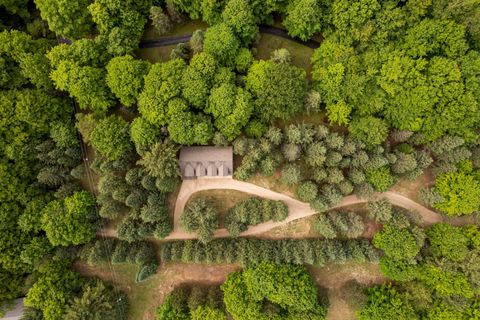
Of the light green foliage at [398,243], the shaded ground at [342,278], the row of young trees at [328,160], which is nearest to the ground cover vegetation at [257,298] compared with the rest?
the shaded ground at [342,278]

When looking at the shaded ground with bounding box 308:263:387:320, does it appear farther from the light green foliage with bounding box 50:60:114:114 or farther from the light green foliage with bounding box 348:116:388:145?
the light green foliage with bounding box 50:60:114:114

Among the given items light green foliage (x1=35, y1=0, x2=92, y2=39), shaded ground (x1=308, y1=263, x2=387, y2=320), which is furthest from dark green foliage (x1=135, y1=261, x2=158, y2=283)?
light green foliage (x1=35, y1=0, x2=92, y2=39)

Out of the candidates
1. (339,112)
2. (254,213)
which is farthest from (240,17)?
(254,213)

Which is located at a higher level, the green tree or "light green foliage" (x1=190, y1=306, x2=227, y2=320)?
the green tree

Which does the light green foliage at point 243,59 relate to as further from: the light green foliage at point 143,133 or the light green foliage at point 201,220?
the light green foliage at point 201,220

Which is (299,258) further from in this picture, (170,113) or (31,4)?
(31,4)

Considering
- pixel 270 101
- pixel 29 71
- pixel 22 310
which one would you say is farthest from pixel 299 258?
pixel 29 71
